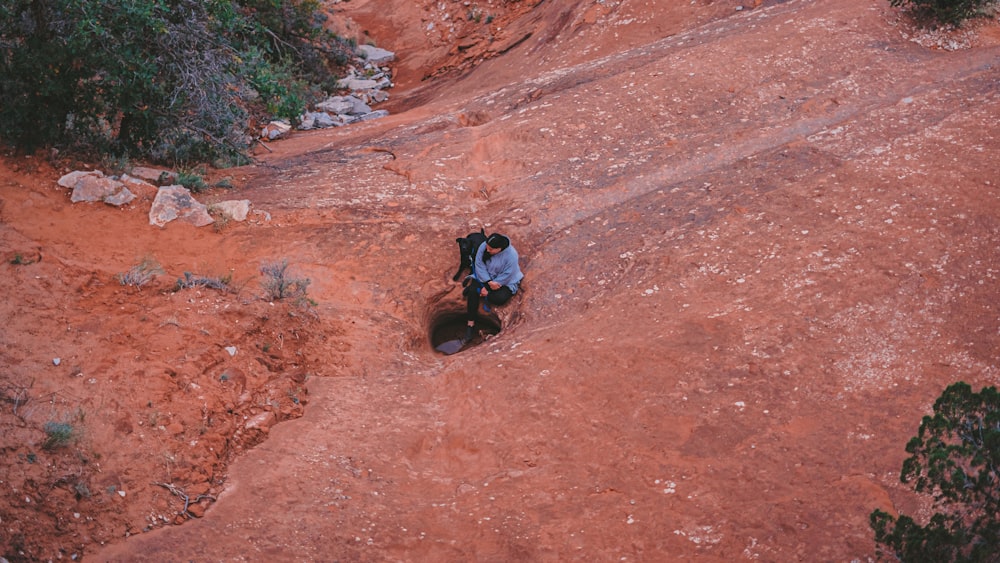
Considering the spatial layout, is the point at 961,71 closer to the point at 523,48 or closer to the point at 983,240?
the point at 983,240

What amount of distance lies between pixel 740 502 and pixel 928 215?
3576 millimetres

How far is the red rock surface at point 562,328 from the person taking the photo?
484 cm

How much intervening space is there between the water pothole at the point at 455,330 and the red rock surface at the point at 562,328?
0.56ft

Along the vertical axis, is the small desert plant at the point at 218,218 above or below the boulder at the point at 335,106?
above

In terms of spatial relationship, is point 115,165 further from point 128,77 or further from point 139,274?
point 139,274

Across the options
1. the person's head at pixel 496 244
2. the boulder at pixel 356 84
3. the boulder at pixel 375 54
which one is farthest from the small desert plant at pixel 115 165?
the boulder at pixel 375 54

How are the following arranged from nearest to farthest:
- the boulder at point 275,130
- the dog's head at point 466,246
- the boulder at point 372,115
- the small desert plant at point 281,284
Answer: the small desert plant at point 281,284
the dog's head at point 466,246
the boulder at point 275,130
the boulder at point 372,115

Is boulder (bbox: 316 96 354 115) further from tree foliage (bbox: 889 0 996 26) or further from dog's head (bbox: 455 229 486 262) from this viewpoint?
tree foliage (bbox: 889 0 996 26)

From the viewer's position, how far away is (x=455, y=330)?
27.3ft

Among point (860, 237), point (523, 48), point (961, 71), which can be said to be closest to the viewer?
point (860, 237)

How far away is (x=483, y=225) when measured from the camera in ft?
27.5

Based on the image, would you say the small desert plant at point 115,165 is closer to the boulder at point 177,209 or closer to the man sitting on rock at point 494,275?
the boulder at point 177,209

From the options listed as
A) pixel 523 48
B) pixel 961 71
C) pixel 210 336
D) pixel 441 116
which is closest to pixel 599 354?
pixel 210 336

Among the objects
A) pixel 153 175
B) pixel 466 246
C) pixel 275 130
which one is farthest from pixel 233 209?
pixel 275 130
